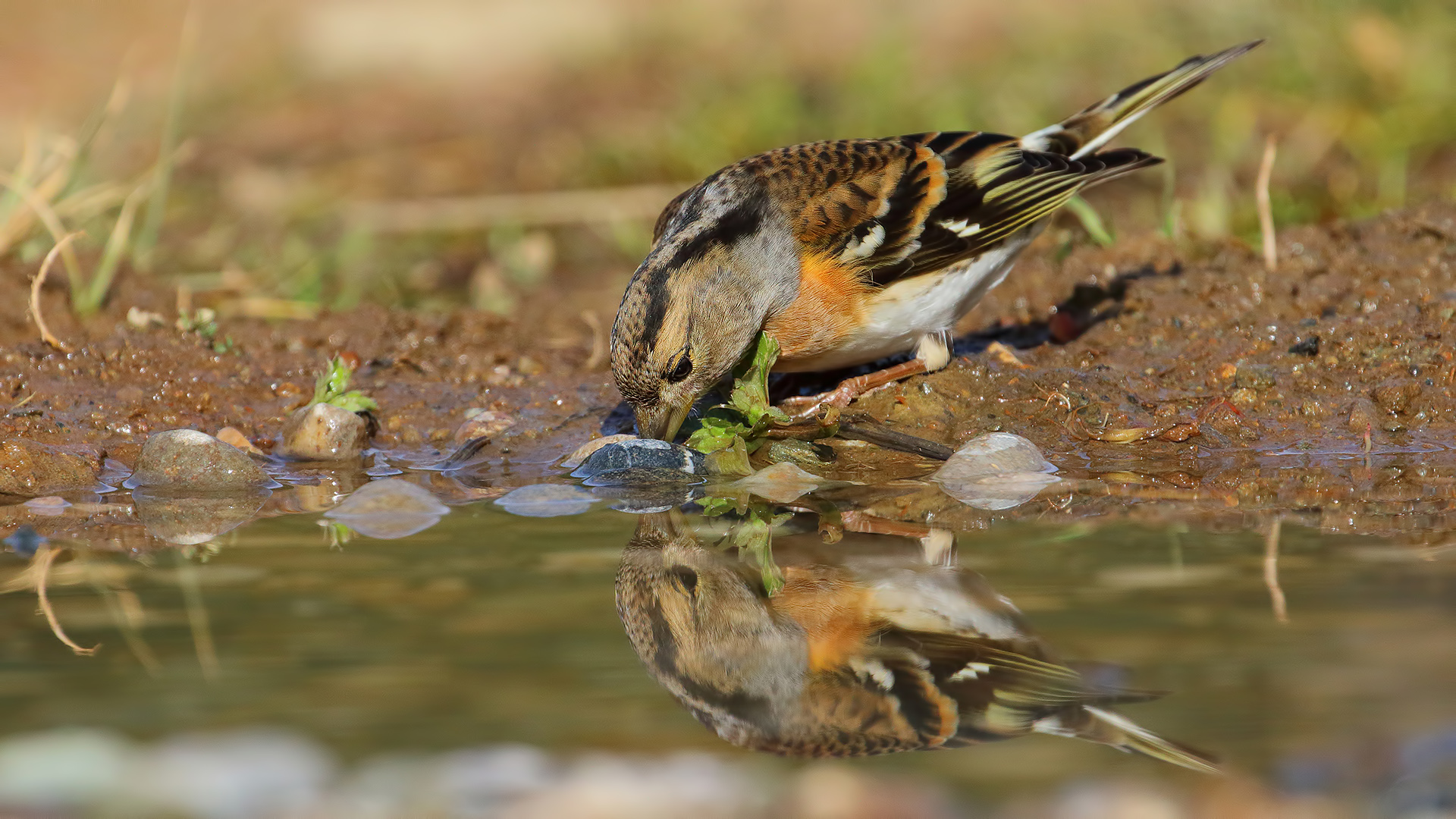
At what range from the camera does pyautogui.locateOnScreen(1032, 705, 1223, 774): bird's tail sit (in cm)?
210

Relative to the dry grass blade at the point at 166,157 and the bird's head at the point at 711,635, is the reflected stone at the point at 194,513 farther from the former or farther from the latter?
the dry grass blade at the point at 166,157

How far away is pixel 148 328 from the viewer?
5.58 meters

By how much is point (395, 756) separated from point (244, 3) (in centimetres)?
1249

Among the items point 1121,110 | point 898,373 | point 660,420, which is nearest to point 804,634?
point 660,420

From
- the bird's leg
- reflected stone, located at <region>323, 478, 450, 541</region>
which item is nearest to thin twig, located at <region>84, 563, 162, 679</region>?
reflected stone, located at <region>323, 478, 450, 541</region>

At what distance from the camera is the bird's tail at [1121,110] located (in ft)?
17.7

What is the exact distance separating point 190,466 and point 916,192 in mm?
2579

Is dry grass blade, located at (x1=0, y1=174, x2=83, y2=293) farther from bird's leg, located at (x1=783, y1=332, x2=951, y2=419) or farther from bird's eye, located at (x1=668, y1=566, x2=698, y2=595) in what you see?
bird's eye, located at (x1=668, y1=566, x2=698, y2=595)

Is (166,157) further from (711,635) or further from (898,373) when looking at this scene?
(711,635)

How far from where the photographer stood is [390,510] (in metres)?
3.92

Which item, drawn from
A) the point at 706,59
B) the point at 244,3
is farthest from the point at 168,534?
the point at 244,3

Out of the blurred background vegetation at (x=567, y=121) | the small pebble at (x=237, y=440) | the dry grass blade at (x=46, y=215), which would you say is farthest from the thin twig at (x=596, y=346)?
the dry grass blade at (x=46, y=215)

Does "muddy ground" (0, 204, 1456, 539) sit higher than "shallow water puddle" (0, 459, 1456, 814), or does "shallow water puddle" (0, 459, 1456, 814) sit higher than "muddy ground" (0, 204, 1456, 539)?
"muddy ground" (0, 204, 1456, 539)

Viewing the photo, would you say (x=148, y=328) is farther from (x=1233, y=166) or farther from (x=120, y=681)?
(x=1233, y=166)
